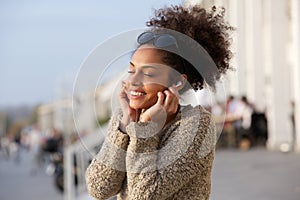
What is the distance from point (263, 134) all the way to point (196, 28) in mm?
13594

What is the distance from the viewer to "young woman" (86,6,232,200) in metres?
1.80

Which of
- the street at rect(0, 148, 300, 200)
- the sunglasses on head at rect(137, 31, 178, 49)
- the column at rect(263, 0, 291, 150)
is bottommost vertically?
the street at rect(0, 148, 300, 200)

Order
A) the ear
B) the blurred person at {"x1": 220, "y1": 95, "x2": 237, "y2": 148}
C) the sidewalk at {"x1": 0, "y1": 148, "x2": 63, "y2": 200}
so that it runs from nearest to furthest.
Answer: the ear → the blurred person at {"x1": 220, "y1": 95, "x2": 237, "y2": 148} → the sidewalk at {"x1": 0, "y1": 148, "x2": 63, "y2": 200}

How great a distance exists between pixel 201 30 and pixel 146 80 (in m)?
0.25

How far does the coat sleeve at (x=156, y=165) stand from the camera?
5.87 ft

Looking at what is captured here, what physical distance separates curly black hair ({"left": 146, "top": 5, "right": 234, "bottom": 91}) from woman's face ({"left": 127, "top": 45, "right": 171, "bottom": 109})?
0.07m

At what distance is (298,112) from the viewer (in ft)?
Answer: 41.7

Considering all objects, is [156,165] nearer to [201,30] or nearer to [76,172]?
[201,30]

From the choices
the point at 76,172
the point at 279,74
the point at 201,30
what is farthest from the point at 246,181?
the point at 201,30

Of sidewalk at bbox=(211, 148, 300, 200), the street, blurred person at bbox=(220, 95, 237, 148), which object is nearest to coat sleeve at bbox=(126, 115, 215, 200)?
the street

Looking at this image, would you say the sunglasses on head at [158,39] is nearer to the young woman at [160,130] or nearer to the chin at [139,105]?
the young woman at [160,130]

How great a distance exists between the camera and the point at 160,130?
6.08 feet

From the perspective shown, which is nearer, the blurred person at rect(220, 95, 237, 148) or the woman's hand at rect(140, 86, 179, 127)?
the woman's hand at rect(140, 86, 179, 127)

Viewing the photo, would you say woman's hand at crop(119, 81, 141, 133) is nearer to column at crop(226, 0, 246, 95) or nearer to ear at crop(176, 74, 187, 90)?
ear at crop(176, 74, 187, 90)
